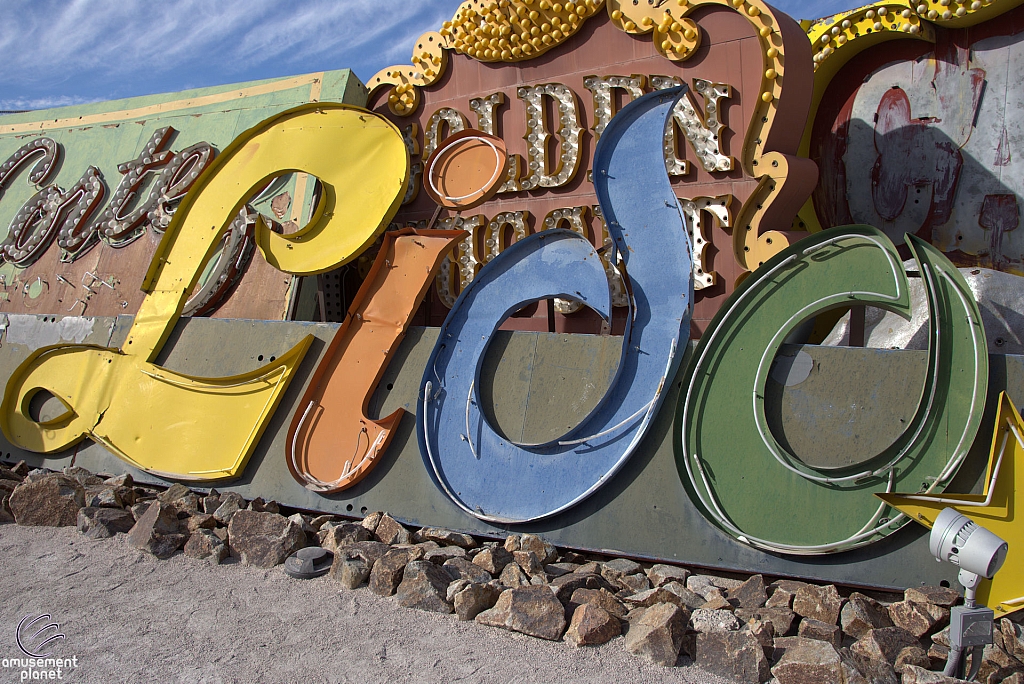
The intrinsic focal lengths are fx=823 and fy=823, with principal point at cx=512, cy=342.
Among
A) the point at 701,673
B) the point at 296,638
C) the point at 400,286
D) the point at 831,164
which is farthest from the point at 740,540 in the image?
the point at 831,164

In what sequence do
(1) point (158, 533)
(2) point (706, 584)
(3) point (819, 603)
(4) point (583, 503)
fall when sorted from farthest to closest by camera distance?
(1) point (158, 533)
(4) point (583, 503)
(2) point (706, 584)
(3) point (819, 603)

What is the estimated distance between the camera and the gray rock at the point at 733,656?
126 inches

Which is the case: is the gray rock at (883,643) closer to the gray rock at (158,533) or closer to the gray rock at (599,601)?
the gray rock at (599,601)

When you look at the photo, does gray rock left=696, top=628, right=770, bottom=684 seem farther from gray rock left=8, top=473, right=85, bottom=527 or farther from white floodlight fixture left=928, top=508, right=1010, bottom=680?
gray rock left=8, top=473, right=85, bottom=527

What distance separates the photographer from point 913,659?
10.4ft

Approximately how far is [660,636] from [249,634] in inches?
73.4

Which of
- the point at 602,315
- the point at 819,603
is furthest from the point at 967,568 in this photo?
the point at 602,315

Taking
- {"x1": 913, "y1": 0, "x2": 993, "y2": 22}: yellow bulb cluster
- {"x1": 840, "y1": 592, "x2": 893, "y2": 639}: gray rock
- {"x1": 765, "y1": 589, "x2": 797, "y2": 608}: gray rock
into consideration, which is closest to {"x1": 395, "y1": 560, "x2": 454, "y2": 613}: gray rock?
{"x1": 765, "y1": 589, "x2": 797, "y2": 608}: gray rock

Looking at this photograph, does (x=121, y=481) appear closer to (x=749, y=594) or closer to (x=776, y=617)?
(x=749, y=594)

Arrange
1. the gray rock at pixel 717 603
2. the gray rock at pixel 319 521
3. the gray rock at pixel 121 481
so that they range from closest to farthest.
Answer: the gray rock at pixel 717 603 → the gray rock at pixel 319 521 → the gray rock at pixel 121 481

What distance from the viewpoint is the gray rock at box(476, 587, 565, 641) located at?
3.58m

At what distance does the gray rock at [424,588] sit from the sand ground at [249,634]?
0.05 metres

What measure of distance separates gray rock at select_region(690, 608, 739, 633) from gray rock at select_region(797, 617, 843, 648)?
27cm

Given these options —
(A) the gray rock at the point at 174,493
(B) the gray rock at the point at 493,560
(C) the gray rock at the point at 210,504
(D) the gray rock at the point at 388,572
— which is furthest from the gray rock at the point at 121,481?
A: (B) the gray rock at the point at 493,560
